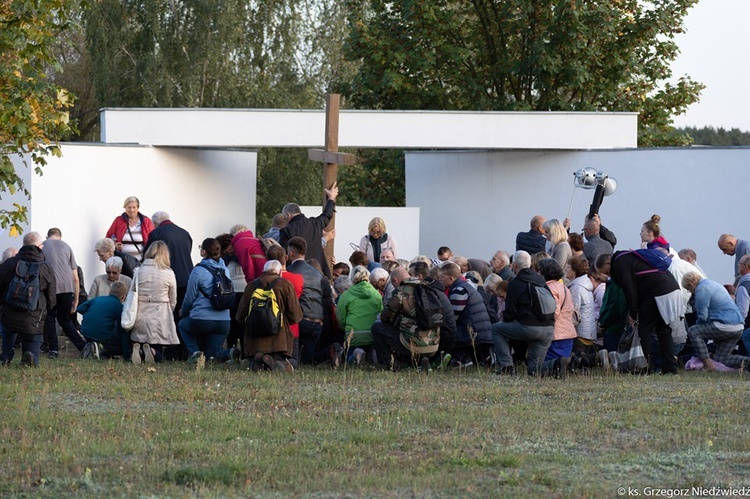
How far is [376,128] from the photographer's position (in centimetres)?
1920

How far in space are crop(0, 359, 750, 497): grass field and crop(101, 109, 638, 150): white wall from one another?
7.57 meters

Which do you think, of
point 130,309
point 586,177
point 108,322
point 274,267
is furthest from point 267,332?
point 586,177

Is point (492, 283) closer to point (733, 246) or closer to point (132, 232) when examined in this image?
point (733, 246)

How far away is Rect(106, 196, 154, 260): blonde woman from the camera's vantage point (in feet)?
53.4

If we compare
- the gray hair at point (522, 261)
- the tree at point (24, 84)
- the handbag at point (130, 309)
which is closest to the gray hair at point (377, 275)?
the gray hair at point (522, 261)

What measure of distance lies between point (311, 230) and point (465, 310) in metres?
2.55

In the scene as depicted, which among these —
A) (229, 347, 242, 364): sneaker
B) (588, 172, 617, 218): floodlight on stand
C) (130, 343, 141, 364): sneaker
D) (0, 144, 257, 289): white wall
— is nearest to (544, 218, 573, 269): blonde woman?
(588, 172, 617, 218): floodlight on stand

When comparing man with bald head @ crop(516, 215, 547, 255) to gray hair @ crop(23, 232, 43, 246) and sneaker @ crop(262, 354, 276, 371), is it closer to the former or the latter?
sneaker @ crop(262, 354, 276, 371)

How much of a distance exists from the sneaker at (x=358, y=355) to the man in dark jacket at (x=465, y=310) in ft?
3.41

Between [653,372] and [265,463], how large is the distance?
6.17 meters

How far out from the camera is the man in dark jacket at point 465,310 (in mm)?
12766

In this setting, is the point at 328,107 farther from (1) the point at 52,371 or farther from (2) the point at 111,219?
(1) the point at 52,371

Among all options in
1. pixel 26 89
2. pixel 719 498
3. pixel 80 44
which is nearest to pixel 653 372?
pixel 719 498

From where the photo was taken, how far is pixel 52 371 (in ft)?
39.1
